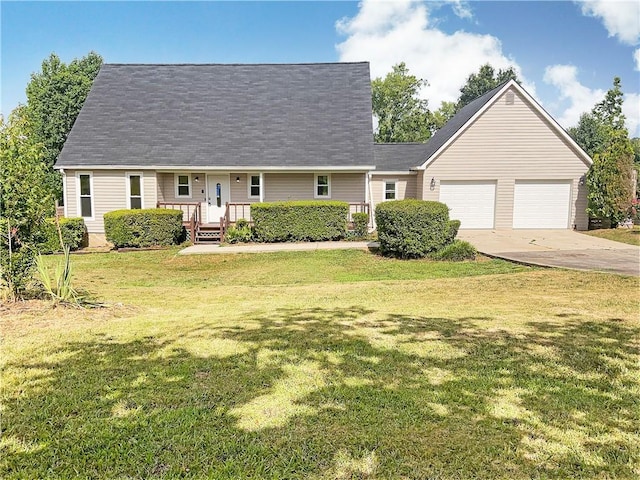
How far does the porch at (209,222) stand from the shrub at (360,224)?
1.57 ft

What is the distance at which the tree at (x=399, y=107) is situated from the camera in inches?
1796

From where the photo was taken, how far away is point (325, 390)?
375 centimetres

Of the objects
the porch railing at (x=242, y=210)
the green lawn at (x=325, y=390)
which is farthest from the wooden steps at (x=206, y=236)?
the green lawn at (x=325, y=390)

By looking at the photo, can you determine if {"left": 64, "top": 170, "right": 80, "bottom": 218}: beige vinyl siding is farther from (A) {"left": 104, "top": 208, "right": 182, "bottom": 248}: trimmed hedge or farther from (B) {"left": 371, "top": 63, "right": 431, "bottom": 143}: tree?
(B) {"left": 371, "top": 63, "right": 431, "bottom": 143}: tree

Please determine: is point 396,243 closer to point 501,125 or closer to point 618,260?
point 618,260

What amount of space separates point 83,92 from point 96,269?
27987 millimetres

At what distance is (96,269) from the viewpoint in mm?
12320

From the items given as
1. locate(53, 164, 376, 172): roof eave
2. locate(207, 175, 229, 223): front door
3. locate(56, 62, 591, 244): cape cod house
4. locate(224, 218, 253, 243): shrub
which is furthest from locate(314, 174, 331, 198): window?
locate(224, 218, 253, 243): shrub

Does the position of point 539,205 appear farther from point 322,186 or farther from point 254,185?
point 254,185

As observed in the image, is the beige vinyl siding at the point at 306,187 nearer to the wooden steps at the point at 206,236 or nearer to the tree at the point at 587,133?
the wooden steps at the point at 206,236

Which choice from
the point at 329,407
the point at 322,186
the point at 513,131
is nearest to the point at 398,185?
the point at 322,186

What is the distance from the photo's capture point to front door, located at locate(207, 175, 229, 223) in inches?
776

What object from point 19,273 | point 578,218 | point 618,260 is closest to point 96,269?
point 19,273

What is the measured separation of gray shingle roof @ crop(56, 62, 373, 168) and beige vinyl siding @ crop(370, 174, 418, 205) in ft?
10.8
